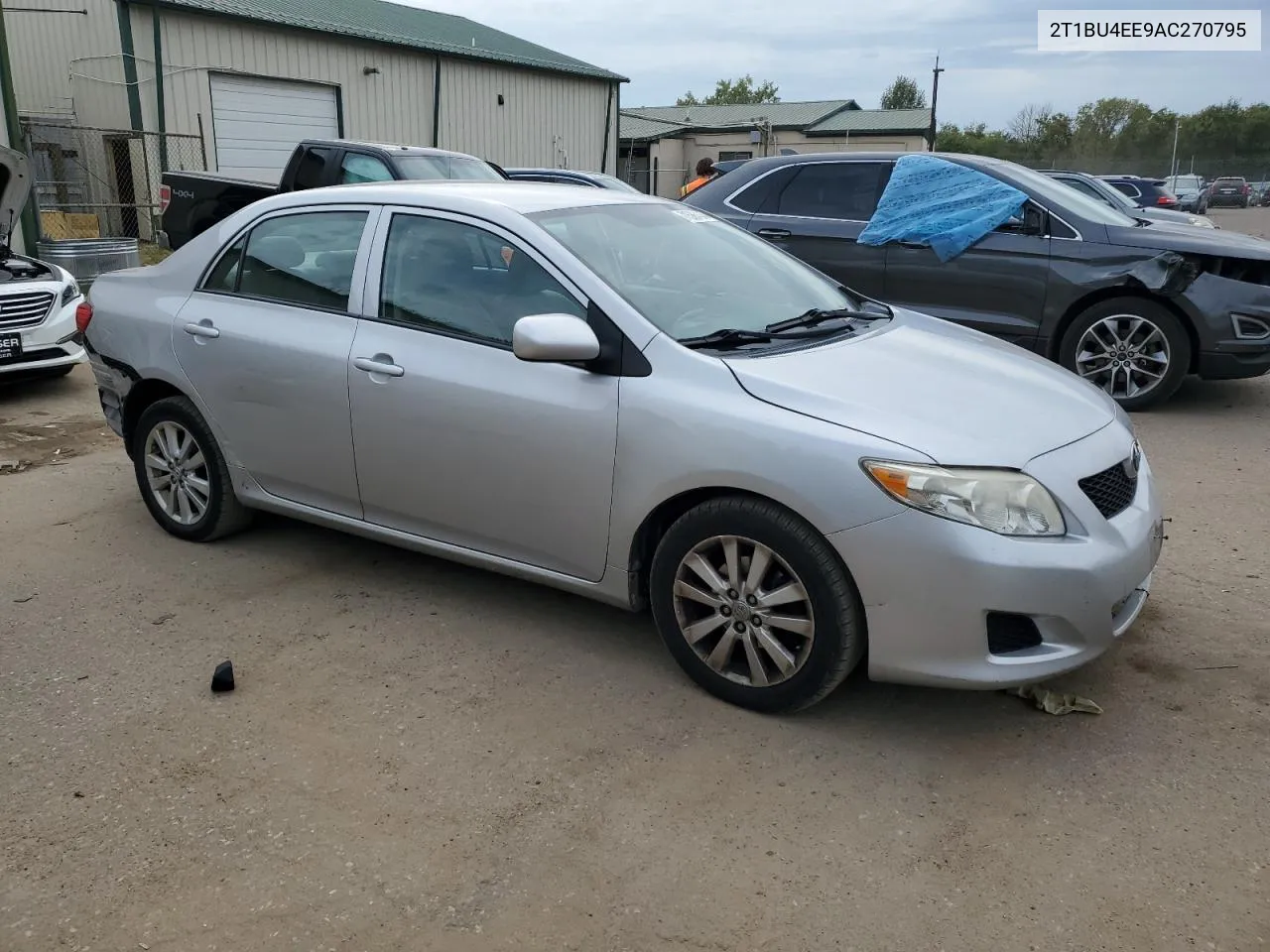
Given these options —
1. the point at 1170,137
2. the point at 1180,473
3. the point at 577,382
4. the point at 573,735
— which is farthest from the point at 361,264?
the point at 1170,137

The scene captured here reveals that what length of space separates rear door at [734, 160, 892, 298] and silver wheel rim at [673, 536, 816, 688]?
5328mm

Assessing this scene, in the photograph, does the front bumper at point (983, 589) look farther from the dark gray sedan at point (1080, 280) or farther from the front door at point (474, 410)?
the dark gray sedan at point (1080, 280)

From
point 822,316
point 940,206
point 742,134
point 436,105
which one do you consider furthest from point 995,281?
point 742,134

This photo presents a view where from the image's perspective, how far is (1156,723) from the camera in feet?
11.2

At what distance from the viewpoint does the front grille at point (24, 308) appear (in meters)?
7.77

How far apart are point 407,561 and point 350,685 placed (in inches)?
46.7

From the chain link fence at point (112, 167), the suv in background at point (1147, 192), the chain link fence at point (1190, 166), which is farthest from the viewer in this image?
the chain link fence at point (1190, 166)

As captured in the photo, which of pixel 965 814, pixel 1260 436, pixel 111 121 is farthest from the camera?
pixel 111 121

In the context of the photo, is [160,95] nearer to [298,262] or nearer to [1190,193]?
[298,262]

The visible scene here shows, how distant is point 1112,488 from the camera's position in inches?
134

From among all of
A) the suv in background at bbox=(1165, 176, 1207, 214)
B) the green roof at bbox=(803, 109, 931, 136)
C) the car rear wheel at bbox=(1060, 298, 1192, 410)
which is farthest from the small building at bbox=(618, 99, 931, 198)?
the car rear wheel at bbox=(1060, 298, 1192, 410)

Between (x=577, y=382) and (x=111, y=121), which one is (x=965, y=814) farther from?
(x=111, y=121)

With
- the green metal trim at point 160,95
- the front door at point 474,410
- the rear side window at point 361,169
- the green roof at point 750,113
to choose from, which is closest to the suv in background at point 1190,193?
the green roof at point 750,113

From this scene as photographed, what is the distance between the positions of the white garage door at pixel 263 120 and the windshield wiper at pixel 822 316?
60.2 ft
